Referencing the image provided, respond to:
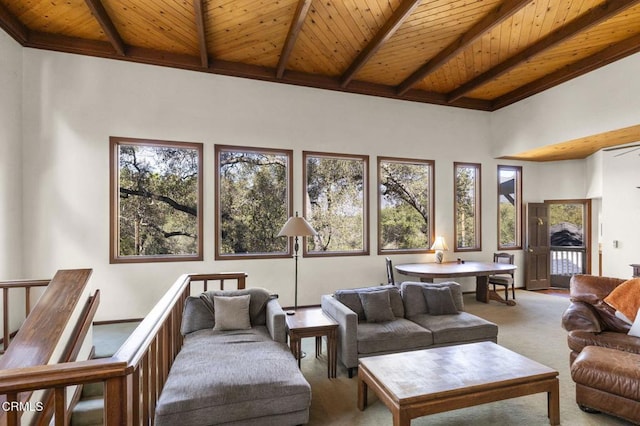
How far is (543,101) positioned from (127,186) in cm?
697

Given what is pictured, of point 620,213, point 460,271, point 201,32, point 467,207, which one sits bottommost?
point 460,271

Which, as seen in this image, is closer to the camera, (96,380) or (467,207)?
(96,380)

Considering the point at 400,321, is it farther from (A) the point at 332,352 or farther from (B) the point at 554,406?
(B) the point at 554,406

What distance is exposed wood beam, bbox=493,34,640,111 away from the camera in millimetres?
4461

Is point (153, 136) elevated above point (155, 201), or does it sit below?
above

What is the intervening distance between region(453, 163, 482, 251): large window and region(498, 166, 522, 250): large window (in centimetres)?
57

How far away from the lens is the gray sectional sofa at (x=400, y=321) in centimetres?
312

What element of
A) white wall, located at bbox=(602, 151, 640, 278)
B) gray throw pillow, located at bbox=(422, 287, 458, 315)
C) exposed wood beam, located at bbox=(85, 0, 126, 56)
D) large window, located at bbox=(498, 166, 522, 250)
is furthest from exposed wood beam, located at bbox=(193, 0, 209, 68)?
white wall, located at bbox=(602, 151, 640, 278)

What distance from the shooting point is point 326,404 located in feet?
8.75

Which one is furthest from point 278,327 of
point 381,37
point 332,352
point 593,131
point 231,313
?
point 593,131

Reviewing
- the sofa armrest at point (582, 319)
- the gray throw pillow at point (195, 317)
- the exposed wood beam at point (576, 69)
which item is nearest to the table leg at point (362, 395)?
the gray throw pillow at point (195, 317)

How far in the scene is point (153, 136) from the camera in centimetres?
474

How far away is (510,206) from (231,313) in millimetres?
6384

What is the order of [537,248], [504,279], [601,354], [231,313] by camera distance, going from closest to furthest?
[601,354], [231,313], [504,279], [537,248]
